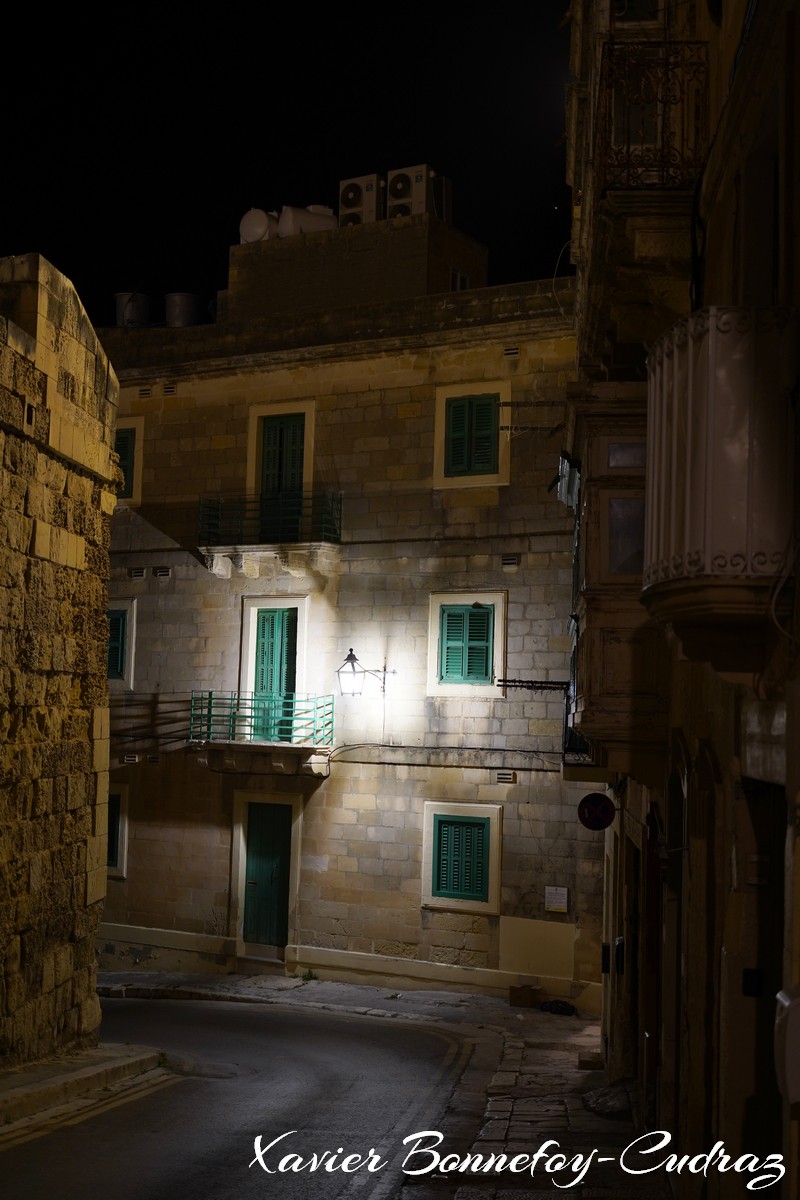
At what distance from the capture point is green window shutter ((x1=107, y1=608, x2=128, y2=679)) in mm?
22516

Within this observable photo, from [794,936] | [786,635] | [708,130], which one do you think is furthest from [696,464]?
[708,130]

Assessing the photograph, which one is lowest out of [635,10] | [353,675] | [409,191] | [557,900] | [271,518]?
[557,900]

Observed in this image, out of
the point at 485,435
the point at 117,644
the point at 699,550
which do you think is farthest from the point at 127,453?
the point at 699,550

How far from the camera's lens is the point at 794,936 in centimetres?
445

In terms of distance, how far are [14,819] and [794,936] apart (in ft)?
24.6

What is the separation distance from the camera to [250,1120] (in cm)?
980

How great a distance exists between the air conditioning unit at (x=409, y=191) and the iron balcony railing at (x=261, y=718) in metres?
10.3

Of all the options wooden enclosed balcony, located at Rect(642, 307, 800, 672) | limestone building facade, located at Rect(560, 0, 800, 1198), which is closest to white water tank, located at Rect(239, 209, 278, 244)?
limestone building facade, located at Rect(560, 0, 800, 1198)

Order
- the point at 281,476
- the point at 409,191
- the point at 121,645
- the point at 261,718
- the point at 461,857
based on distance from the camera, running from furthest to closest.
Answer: the point at 409,191 → the point at 121,645 → the point at 281,476 → the point at 261,718 → the point at 461,857

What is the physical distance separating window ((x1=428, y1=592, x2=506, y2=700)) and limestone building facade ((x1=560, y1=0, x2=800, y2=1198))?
7.14 m

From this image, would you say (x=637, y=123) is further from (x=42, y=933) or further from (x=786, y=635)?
(x=42, y=933)

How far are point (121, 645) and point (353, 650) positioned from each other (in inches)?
197

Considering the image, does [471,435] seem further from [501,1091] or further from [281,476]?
[501,1091]

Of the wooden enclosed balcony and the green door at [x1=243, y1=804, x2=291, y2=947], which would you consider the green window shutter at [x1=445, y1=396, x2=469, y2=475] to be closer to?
the green door at [x1=243, y1=804, x2=291, y2=947]
